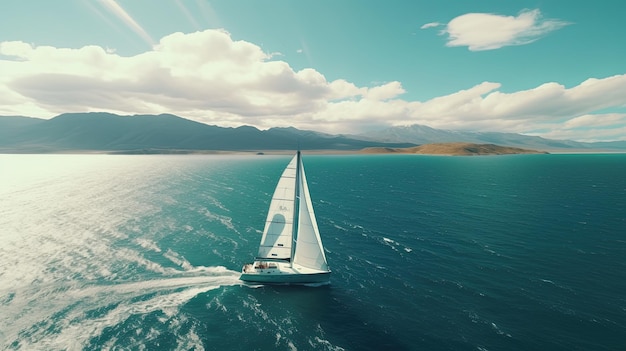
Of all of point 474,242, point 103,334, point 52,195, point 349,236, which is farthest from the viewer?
point 52,195

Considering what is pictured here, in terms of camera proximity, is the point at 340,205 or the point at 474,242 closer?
the point at 474,242

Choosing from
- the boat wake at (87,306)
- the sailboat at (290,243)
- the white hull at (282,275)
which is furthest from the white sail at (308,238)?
the boat wake at (87,306)

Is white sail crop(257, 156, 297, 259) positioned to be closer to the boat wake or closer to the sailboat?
the sailboat

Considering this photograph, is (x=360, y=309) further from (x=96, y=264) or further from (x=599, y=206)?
(x=599, y=206)

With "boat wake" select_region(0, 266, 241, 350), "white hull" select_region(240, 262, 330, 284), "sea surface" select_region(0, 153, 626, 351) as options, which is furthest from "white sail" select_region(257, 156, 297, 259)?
"boat wake" select_region(0, 266, 241, 350)

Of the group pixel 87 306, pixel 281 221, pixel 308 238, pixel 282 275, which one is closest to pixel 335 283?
pixel 308 238

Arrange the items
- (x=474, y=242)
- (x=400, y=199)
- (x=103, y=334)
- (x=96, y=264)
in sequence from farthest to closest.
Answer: (x=400, y=199)
(x=474, y=242)
(x=96, y=264)
(x=103, y=334)

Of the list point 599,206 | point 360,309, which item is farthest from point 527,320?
point 599,206
